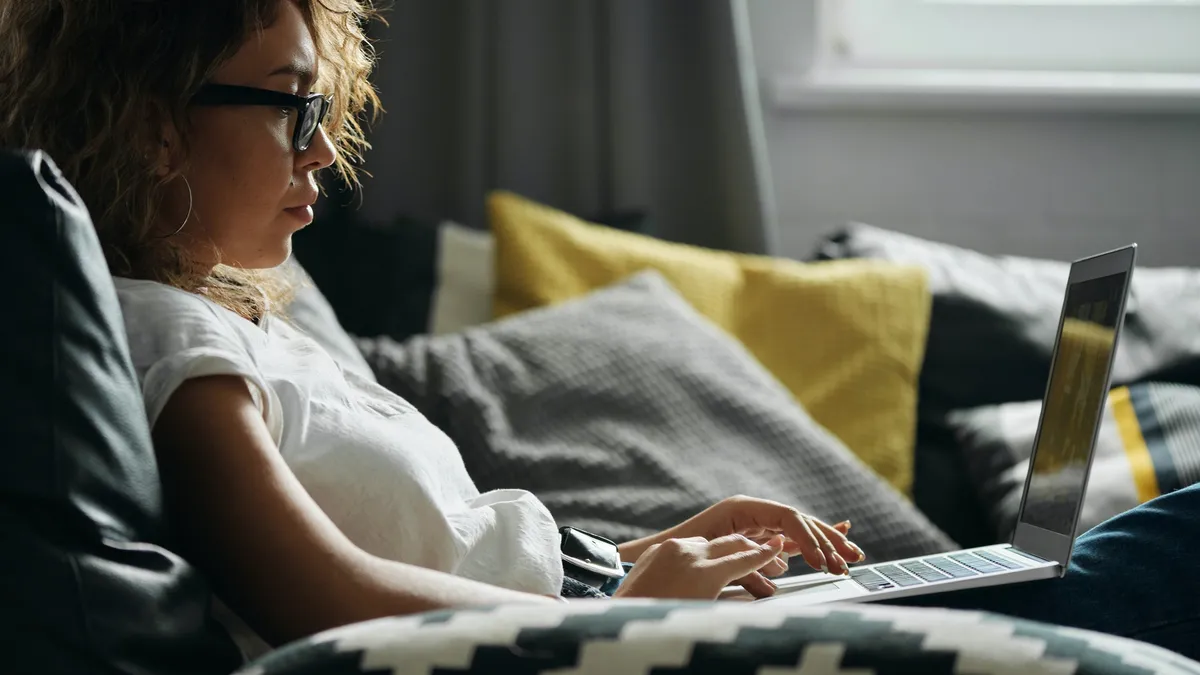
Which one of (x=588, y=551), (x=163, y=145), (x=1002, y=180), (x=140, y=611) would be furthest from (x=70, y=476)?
(x=1002, y=180)

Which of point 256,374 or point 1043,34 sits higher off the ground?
point 1043,34

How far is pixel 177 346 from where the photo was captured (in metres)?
0.75

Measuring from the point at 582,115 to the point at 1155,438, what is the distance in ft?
3.71

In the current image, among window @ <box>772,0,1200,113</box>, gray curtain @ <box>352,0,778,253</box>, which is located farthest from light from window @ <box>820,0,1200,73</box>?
gray curtain @ <box>352,0,778,253</box>

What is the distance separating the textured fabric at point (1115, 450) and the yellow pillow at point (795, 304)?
0.42ft

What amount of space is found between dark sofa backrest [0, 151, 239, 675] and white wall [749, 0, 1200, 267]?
1.89 meters

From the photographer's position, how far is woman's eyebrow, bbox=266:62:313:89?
3.00 ft

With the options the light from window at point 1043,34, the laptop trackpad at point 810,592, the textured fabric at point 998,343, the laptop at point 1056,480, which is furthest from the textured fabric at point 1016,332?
the laptop trackpad at point 810,592

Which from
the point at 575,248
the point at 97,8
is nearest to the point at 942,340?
the point at 575,248

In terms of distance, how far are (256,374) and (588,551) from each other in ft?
1.15

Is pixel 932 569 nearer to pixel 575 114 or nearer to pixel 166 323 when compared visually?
pixel 166 323

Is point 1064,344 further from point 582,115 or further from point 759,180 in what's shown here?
point 582,115

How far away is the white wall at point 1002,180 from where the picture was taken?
2428 mm

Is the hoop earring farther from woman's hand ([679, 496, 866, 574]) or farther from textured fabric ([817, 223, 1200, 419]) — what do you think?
textured fabric ([817, 223, 1200, 419])
